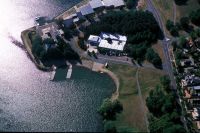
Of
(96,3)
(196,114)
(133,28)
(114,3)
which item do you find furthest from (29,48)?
(196,114)

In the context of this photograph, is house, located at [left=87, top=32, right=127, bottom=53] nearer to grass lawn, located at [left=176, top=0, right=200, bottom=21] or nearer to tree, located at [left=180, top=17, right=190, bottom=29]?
tree, located at [left=180, top=17, right=190, bottom=29]

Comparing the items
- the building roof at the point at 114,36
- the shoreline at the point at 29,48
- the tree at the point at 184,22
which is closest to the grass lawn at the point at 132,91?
the building roof at the point at 114,36

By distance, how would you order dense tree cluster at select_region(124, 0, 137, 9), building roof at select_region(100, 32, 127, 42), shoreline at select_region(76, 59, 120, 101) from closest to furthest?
shoreline at select_region(76, 59, 120, 101), building roof at select_region(100, 32, 127, 42), dense tree cluster at select_region(124, 0, 137, 9)

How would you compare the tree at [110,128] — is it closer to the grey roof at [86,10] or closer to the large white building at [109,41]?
the large white building at [109,41]

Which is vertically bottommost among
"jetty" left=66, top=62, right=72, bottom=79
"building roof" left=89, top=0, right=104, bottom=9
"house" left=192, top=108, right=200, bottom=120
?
"house" left=192, top=108, right=200, bottom=120

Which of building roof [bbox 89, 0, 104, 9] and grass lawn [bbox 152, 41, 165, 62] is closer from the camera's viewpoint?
grass lawn [bbox 152, 41, 165, 62]

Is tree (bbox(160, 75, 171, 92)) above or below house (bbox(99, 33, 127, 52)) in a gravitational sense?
below

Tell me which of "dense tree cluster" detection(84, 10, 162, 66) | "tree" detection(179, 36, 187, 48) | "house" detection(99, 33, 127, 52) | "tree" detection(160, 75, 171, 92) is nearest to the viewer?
"tree" detection(160, 75, 171, 92)

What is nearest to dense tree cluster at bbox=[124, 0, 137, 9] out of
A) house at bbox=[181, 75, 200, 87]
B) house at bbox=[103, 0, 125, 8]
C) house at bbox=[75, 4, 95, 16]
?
house at bbox=[103, 0, 125, 8]
